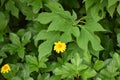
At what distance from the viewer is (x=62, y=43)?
2.61 metres

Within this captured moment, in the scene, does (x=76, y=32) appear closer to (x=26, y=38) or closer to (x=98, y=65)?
(x=98, y=65)

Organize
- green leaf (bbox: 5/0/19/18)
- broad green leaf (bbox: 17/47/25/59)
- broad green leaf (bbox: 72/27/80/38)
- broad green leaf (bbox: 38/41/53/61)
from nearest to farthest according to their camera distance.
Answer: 1. broad green leaf (bbox: 72/27/80/38)
2. broad green leaf (bbox: 38/41/53/61)
3. broad green leaf (bbox: 17/47/25/59)
4. green leaf (bbox: 5/0/19/18)

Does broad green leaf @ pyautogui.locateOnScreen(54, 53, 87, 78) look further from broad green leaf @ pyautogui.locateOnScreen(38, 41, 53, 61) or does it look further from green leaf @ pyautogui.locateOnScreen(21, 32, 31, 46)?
green leaf @ pyautogui.locateOnScreen(21, 32, 31, 46)

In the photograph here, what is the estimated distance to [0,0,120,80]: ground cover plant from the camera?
2463mm

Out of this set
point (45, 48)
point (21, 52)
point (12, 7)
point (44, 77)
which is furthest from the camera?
point (12, 7)

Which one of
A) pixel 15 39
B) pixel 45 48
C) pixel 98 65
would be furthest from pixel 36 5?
pixel 98 65

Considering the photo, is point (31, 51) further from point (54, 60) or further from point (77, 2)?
point (77, 2)

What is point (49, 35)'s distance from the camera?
2543 millimetres

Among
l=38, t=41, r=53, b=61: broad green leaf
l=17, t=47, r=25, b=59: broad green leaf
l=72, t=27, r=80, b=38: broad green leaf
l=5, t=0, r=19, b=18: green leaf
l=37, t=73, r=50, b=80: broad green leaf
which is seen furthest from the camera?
l=5, t=0, r=19, b=18: green leaf

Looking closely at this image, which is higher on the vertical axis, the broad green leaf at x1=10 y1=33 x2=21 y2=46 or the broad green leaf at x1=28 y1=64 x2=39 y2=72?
the broad green leaf at x1=10 y1=33 x2=21 y2=46

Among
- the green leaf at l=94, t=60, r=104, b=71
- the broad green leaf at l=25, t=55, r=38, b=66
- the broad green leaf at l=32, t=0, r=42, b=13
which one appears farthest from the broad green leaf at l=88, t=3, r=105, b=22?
the broad green leaf at l=25, t=55, r=38, b=66

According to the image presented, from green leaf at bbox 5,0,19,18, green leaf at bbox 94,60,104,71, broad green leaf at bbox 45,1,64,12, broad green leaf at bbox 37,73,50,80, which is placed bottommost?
→ broad green leaf at bbox 37,73,50,80

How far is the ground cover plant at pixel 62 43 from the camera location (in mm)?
2463

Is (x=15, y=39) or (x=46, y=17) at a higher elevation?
(x=46, y=17)
